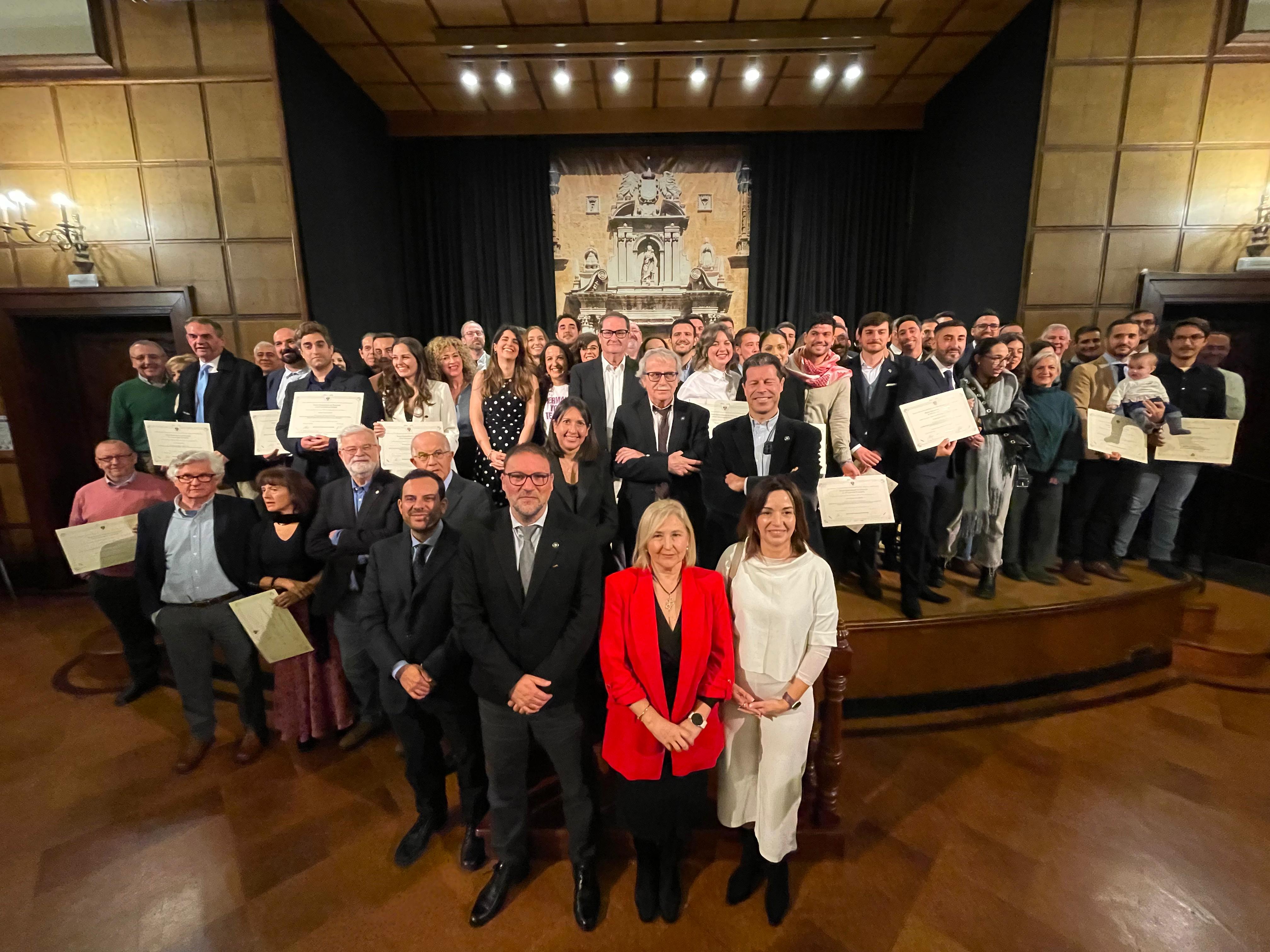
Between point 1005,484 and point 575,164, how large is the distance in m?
6.68

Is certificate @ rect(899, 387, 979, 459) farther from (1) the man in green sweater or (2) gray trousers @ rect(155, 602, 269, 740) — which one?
(1) the man in green sweater

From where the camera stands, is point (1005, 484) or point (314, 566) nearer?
point (314, 566)

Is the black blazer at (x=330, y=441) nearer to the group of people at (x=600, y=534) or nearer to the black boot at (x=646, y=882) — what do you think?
the group of people at (x=600, y=534)

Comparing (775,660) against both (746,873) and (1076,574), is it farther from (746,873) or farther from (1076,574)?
(1076,574)

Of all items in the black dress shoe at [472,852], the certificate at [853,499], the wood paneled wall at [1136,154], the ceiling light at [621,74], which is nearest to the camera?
the black dress shoe at [472,852]

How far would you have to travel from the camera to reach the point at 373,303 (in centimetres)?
665

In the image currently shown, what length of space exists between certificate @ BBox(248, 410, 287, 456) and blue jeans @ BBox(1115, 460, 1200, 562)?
18.5ft

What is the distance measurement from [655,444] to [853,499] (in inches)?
44.7

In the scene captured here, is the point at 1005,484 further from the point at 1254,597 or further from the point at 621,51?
the point at 621,51

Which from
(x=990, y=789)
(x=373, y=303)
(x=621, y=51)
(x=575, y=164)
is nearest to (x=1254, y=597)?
(x=990, y=789)

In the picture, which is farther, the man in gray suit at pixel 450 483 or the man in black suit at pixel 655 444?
the man in black suit at pixel 655 444

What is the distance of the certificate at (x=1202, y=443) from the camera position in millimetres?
3666

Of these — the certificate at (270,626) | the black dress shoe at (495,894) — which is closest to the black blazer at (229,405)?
the certificate at (270,626)

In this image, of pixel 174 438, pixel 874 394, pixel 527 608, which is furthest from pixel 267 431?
pixel 874 394
